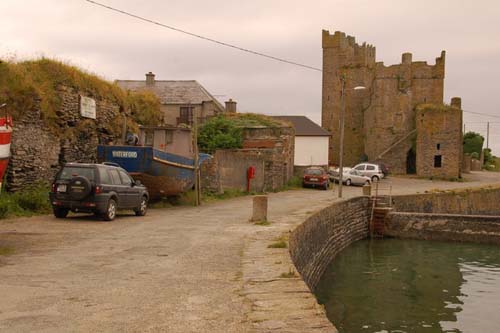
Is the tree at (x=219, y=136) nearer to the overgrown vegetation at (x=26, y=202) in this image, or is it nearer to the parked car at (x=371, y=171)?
the parked car at (x=371, y=171)

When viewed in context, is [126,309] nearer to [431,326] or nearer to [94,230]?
[94,230]

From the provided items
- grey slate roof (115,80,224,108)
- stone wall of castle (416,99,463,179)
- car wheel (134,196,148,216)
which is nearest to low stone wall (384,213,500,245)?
car wheel (134,196,148,216)

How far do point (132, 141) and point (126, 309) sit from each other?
1685cm

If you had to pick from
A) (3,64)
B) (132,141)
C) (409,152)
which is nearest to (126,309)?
(3,64)

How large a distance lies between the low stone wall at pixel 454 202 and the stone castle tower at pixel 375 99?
18.4 meters

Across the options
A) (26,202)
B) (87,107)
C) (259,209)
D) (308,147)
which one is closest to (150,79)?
(308,147)

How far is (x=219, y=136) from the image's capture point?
33.5 metres

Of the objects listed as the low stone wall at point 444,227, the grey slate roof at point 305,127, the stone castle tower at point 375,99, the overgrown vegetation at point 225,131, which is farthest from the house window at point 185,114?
the stone castle tower at point 375,99

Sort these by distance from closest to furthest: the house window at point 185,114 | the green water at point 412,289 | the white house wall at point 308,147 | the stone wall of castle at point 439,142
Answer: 1. the green water at point 412,289
2. the house window at point 185,114
3. the white house wall at point 308,147
4. the stone wall of castle at point 439,142

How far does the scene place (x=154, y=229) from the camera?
1348 cm

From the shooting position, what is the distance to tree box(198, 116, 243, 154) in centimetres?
3334

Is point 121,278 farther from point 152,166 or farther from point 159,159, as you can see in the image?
point 159,159

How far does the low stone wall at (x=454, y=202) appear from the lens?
30.7 m

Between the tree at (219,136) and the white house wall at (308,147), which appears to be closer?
the tree at (219,136)
